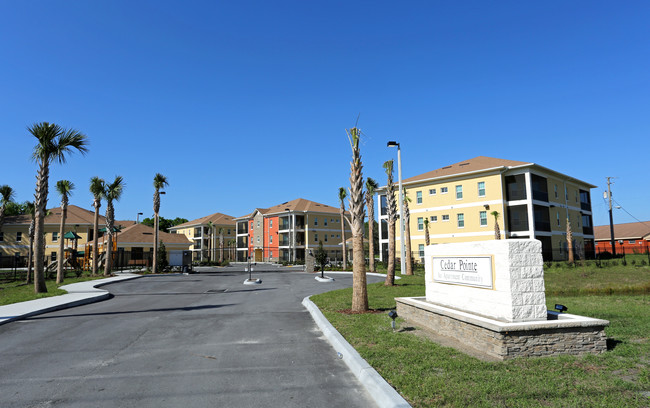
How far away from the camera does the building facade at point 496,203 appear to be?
39250mm

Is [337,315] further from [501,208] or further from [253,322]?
[501,208]

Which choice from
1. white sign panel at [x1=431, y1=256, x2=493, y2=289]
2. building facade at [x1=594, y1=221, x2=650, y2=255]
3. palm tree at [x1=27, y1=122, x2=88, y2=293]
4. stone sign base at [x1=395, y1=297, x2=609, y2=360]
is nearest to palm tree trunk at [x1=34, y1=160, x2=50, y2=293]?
palm tree at [x1=27, y1=122, x2=88, y2=293]

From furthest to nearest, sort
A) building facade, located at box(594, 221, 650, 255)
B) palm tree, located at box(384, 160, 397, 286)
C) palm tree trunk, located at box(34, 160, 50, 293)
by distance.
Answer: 1. building facade, located at box(594, 221, 650, 255)
2. palm tree, located at box(384, 160, 397, 286)
3. palm tree trunk, located at box(34, 160, 50, 293)

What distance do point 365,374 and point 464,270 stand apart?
3.82 meters

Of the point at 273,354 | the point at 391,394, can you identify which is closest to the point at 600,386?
the point at 391,394

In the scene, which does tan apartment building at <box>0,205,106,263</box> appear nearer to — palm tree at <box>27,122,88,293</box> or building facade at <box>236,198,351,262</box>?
building facade at <box>236,198,351,262</box>

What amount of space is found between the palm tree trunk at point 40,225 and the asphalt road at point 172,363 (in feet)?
24.5

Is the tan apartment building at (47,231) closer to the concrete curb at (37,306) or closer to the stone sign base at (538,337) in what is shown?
the concrete curb at (37,306)

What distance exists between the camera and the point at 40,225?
18703 millimetres

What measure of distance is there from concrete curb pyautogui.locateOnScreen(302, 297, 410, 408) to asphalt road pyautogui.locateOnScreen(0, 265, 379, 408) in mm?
141

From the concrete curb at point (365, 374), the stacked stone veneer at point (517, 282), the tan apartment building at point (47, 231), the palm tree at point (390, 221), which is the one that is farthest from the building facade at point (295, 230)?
the stacked stone veneer at point (517, 282)

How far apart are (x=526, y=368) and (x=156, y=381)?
5.71 metres

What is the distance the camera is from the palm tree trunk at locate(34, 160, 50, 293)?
716 inches

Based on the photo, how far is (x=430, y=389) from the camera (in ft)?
16.3
